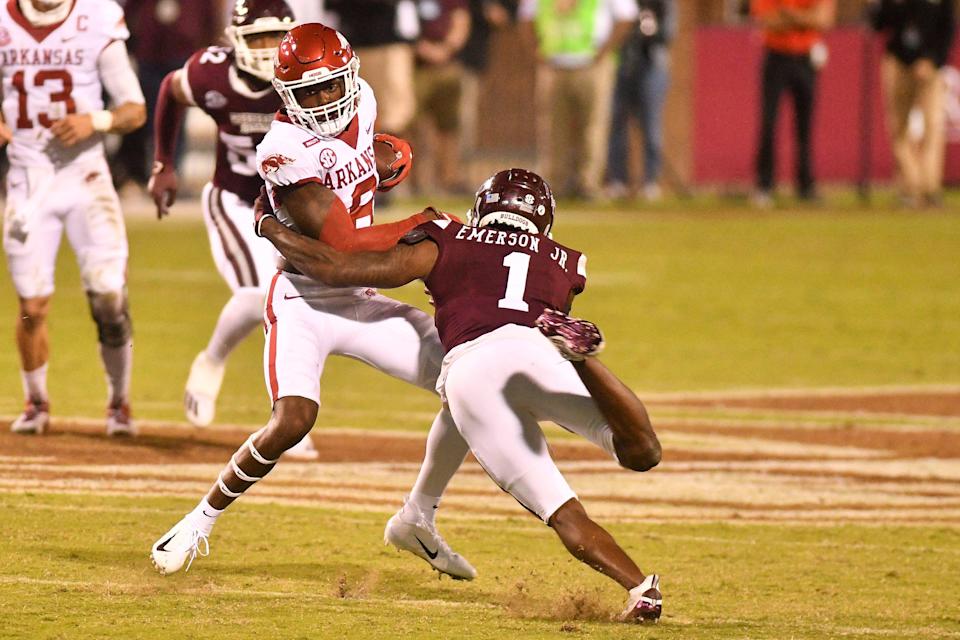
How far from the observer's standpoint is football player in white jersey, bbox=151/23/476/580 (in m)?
6.02

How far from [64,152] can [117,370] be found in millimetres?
948

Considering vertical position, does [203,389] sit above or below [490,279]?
below

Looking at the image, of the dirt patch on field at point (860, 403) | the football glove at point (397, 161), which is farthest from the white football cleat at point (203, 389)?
the dirt patch on field at point (860, 403)

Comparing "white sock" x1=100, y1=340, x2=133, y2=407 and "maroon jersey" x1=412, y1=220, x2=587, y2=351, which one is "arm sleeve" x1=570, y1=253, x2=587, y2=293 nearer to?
"maroon jersey" x1=412, y1=220, x2=587, y2=351

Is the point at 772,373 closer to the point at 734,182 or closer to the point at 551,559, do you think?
the point at 551,559

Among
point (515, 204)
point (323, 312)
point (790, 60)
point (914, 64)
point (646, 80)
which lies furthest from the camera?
point (646, 80)

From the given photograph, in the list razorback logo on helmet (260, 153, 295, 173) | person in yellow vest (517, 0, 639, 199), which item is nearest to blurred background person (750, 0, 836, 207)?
person in yellow vest (517, 0, 639, 199)

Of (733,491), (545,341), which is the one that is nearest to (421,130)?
(733,491)

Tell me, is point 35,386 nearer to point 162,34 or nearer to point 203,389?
point 203,389

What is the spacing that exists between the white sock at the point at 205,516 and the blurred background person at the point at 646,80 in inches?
576

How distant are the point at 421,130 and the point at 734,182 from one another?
11.9ft

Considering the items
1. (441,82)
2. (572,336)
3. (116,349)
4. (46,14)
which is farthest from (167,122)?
(441,82)

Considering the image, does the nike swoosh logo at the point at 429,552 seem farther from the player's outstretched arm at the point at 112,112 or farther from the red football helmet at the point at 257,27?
the player's outstretched arm at the point at 112,112

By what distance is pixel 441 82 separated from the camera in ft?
65.7
